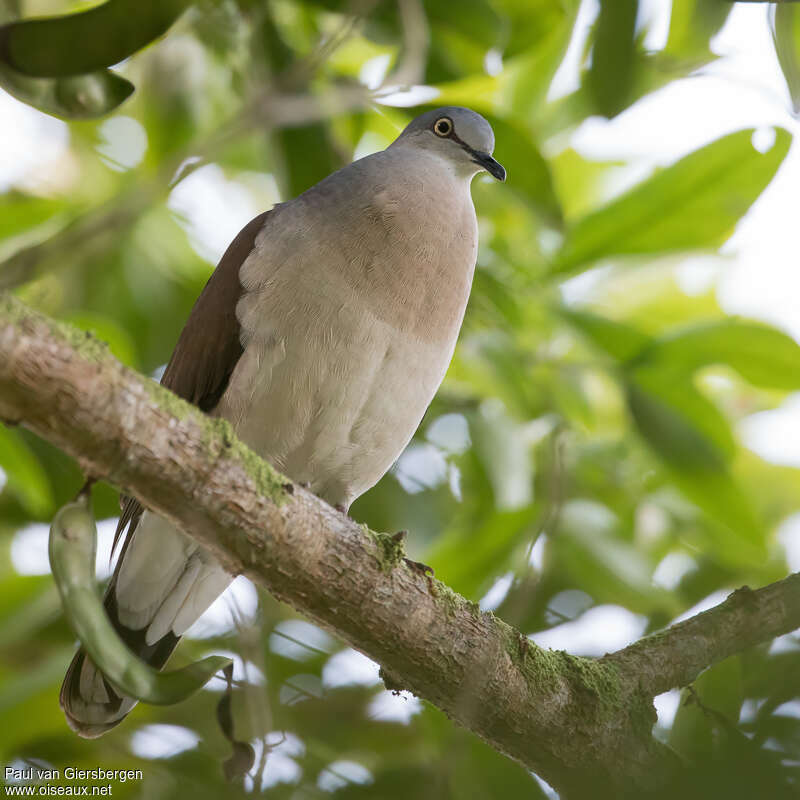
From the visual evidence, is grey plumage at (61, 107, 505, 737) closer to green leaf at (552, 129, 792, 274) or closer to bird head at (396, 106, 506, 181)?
bird head at (396, 106, 506, 181)

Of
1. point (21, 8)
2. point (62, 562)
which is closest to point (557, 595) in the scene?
point (62, 562)

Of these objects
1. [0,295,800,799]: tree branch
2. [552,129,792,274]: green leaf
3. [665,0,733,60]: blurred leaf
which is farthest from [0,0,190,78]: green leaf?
[552,129,792,274]: green leaf

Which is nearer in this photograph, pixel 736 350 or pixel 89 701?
pixel 89 701

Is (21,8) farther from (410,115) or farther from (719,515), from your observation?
(719,515)

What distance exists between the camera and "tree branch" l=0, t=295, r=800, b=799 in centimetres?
145

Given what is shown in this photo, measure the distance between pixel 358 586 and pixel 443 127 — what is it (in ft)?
5.65

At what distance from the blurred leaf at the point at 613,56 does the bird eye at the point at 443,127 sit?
933mm

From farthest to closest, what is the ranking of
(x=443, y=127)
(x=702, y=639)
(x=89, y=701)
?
1. (x=443, y=127)
2. (x=89, y=701)
3. (x=702, y=639)

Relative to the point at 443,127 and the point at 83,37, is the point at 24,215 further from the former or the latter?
the point at 443,127

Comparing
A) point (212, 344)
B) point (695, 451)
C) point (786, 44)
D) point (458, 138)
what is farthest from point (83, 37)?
point (695, 451)

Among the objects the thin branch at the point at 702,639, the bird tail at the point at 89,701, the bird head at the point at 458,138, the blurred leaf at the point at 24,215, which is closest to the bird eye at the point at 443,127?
the bird head at the point at 458,138

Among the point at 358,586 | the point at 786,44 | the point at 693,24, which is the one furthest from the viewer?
the point at 693,24

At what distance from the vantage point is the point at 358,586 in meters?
1.89

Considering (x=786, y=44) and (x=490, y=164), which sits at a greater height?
(x=490, y=164)
